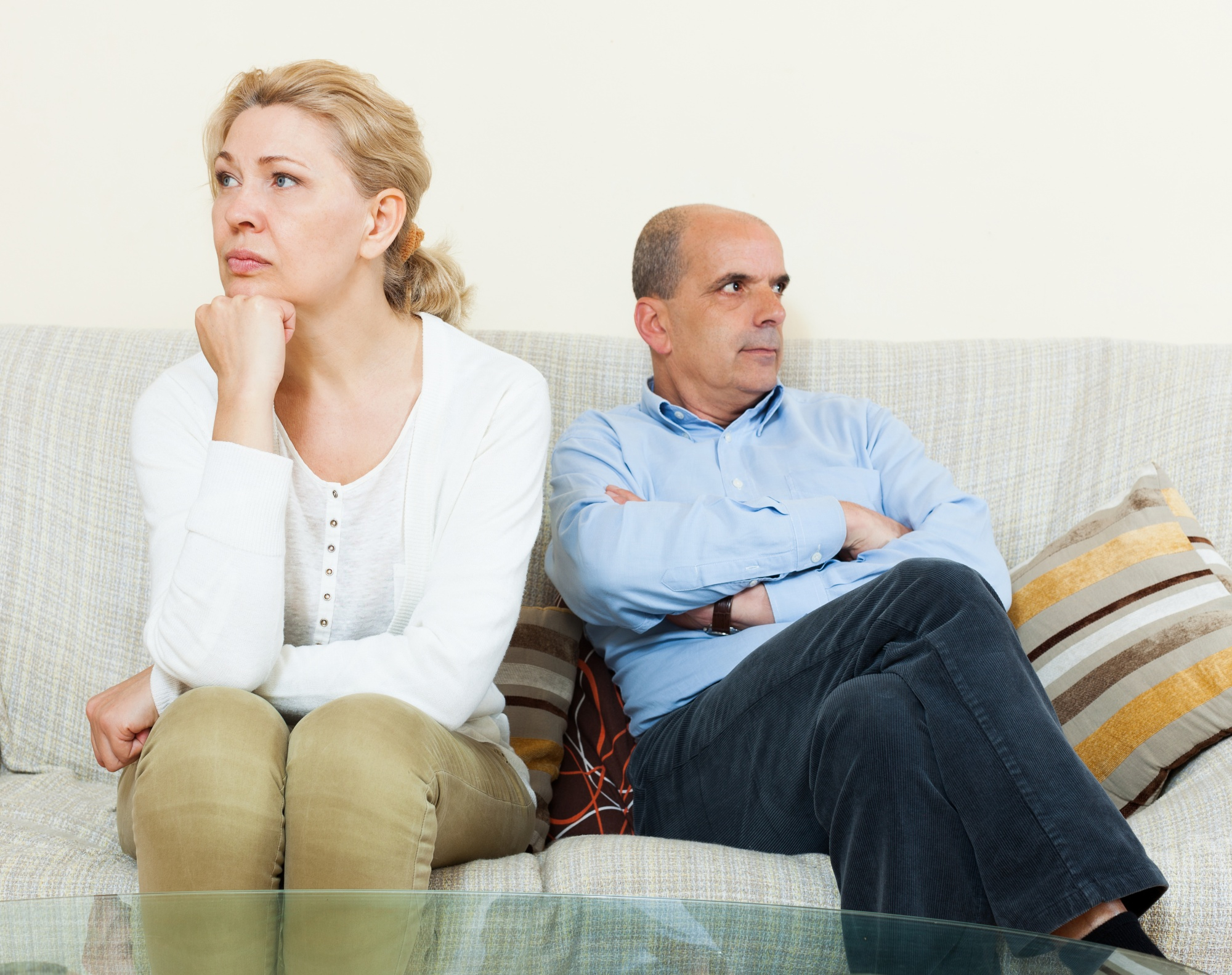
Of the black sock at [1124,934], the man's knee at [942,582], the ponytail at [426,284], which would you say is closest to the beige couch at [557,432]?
the ponytail at [426,284]

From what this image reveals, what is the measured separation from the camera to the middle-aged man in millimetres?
936

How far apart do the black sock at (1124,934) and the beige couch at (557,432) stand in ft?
3.03

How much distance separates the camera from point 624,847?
46.9 inches

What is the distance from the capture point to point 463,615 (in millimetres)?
1142

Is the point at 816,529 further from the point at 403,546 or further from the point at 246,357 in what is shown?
the point at 246,357

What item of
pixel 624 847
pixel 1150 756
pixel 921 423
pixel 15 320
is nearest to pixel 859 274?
pixel 921 423

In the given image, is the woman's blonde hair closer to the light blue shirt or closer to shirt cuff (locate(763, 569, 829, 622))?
the light blue shirt

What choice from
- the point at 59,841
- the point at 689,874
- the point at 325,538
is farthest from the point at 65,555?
the point at 689,874

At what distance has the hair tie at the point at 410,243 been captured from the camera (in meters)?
1.37

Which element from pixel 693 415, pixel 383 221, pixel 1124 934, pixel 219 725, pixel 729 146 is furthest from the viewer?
pixel 729 146

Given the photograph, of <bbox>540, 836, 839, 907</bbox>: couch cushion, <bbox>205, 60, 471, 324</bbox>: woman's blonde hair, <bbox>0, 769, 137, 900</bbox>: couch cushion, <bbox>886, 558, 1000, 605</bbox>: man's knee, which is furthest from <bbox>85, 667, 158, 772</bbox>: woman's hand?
<bbox>886, 558, 1000, 605</bbox>: man's knee

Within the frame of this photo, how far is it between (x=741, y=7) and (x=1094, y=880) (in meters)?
1.77

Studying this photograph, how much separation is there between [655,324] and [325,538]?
81 cm

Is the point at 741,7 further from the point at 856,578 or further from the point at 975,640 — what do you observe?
the point at 975,640
